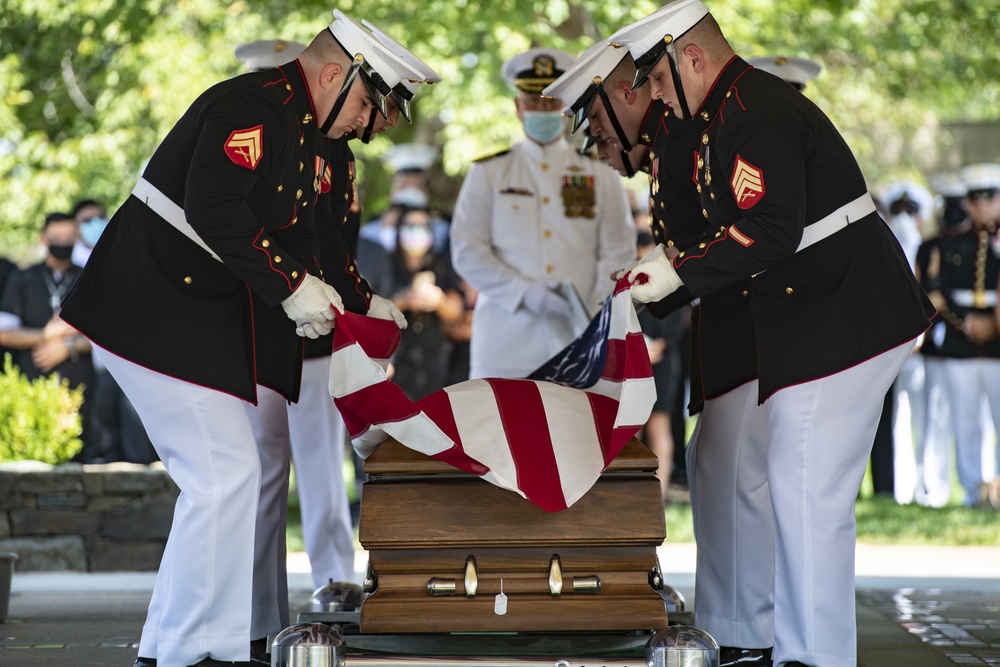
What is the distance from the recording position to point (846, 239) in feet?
13.1

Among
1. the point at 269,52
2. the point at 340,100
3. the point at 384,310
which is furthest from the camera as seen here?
the point at 269,52

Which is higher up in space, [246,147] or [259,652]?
[246,147]

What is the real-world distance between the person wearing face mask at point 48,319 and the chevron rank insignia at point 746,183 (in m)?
7.33

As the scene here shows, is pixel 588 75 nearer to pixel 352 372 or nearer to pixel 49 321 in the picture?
pixel 352 372

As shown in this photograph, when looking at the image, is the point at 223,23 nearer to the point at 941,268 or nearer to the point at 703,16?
the point at 941,268

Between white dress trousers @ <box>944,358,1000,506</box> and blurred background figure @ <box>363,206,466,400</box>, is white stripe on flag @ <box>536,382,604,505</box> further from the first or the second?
white dress trousers @ <box>944,358,1000,506</box>

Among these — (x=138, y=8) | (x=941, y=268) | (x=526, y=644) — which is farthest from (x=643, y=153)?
(x=138, y=8)

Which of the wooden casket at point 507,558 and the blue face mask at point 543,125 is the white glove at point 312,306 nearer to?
the wooden casket at point 507,558

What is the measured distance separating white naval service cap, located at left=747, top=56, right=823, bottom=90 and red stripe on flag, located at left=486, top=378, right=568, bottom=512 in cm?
293

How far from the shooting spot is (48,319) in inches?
407

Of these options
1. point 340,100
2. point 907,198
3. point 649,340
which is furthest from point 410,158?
point 340,100

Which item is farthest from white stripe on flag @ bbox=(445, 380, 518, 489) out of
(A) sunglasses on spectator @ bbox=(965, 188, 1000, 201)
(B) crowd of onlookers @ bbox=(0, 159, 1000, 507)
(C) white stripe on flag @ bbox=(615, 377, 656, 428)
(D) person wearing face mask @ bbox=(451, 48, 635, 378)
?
(A) sunglasses on spectator @ bbox=(965, 188, 1000, 201)

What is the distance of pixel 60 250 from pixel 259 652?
665 centimetres

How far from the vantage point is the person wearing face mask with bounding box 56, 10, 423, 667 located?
3889 millimetres
